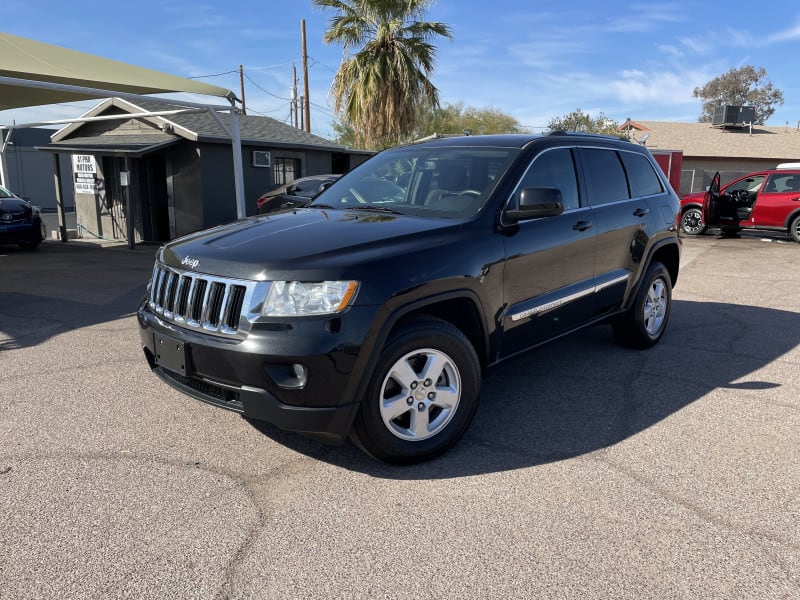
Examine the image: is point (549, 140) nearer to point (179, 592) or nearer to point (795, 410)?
point (795, 410)

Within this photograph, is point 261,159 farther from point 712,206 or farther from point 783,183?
point 783,183

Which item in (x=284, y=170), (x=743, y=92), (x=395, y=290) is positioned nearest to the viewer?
(x=395, y=290)

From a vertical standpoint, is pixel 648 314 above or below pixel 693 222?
below

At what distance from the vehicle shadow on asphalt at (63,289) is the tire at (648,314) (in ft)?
17.7

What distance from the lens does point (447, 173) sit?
4.25 metres

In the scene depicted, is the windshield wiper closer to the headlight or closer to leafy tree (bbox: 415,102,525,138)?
the headlight

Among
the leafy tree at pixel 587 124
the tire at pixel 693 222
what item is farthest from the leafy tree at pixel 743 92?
the tire at pixel 693 222

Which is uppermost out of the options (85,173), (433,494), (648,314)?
(85,173)

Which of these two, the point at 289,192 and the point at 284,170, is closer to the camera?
the point at 289,192

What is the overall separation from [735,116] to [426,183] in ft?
123

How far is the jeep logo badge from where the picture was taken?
329cm

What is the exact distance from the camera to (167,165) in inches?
597

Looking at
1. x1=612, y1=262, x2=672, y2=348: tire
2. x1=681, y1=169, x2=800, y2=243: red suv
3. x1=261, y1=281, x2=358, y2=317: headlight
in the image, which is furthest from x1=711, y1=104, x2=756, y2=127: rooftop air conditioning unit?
x1=261, y1=281, x2=358, y2=317: headlight

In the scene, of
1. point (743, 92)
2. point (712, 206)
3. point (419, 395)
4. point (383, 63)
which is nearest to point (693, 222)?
point (712, 206)
